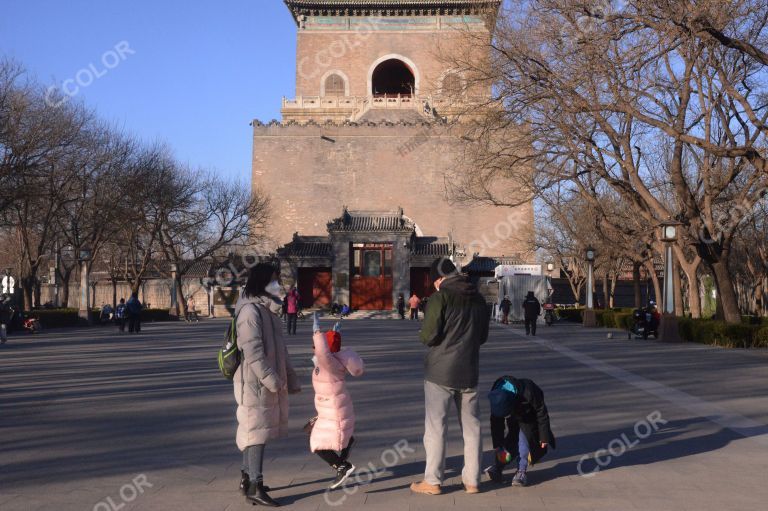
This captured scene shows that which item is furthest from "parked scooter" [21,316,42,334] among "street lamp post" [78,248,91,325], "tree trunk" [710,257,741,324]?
"tree trunk" [710,257,741,324]

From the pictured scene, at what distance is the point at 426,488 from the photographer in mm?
6762

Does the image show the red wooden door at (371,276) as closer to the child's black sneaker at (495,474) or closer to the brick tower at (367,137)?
the brick tower at (367,137)

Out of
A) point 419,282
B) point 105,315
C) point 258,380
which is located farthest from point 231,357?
point 419,282

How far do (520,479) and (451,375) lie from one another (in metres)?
1.04

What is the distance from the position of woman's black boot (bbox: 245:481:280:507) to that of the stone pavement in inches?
4.5

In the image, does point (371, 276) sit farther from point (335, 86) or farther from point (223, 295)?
point (335, 86)

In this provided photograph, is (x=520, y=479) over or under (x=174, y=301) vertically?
under

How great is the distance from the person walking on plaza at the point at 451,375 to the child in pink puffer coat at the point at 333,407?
64 centimetres

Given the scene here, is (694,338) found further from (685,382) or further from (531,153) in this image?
(685,382)

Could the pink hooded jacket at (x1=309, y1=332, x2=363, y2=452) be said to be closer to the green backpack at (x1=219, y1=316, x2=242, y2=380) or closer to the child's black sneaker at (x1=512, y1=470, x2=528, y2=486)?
the green backpack at (x1=219, y1=316, x2=242, y2=380)

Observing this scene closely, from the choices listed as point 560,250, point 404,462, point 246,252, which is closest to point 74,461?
point 404,462

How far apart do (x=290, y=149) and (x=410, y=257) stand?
14599 millimetres

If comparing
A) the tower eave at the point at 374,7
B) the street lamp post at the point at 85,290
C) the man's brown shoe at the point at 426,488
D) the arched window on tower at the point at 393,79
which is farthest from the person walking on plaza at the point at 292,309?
the tower eave at the point at 374,7

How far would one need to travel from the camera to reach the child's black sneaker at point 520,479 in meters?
7.05
